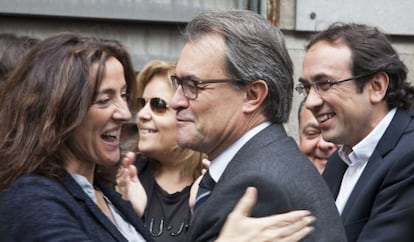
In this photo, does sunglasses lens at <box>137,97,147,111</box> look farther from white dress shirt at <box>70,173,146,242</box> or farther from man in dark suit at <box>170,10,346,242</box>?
man in dark suit at <box>170,10,346,242</box>

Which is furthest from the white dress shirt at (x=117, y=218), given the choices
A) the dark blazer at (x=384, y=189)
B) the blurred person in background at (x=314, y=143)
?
the blurred person in background at (x=314, y=143)

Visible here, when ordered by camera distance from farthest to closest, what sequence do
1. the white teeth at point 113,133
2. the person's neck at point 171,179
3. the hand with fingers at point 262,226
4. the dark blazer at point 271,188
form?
1. the person's neck at point 171,179
2. the white teeth at point 113,133
3. the dark blazer at point 271,188
4. the hand with fingers at point 262,226

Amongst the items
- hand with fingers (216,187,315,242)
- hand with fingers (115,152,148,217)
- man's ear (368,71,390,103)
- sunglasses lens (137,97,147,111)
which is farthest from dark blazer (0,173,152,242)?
sunglasses lens (137,97,147,111)

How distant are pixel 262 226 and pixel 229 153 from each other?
54 cm

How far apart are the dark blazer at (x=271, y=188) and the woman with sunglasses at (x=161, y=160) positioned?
Answer: 1.78m

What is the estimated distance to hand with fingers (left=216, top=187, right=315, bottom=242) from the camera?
2.50 m

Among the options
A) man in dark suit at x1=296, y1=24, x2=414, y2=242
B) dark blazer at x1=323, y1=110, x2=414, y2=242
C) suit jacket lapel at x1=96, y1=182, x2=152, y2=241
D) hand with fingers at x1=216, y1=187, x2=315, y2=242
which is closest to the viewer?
hand with fingers at x1=216, y1=187, x2=315, y2=242

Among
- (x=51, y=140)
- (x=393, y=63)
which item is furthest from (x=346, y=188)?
(x=51, y=140)

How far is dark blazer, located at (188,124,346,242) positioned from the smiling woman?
0.39 meters

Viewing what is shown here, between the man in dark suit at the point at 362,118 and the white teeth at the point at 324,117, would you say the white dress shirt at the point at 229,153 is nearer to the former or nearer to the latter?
the man in dark suit at the point at 362,118

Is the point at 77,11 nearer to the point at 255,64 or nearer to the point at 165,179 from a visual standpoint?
the point at 165,179

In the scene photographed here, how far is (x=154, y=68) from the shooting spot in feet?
16.6

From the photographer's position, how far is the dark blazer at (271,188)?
8.87ft

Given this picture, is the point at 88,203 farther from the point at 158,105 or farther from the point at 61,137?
the point at 158,105
